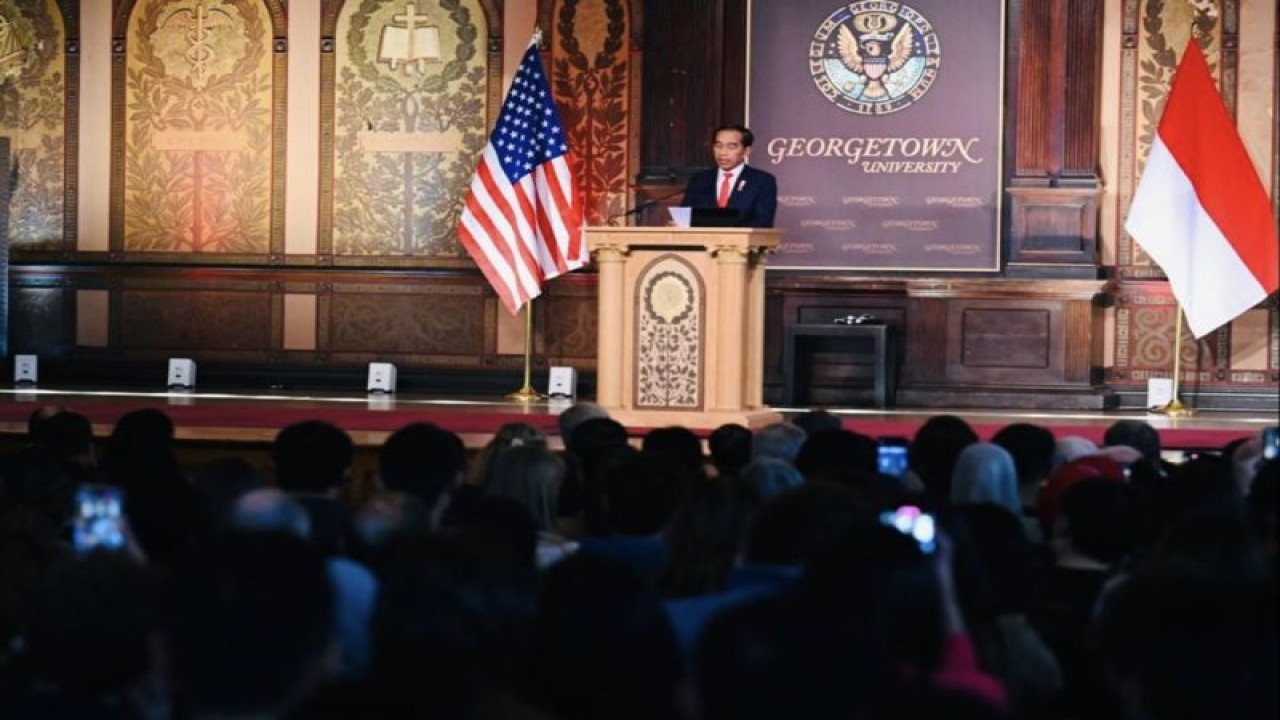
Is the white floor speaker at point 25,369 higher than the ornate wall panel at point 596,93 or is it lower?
lower

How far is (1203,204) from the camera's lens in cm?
1319

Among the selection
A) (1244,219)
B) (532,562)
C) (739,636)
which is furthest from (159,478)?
(1244,219)

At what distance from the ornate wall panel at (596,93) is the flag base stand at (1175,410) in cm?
383

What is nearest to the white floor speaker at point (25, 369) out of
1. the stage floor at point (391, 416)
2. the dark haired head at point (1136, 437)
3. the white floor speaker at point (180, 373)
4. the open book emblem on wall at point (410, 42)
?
the stage floor at point (391, 416)

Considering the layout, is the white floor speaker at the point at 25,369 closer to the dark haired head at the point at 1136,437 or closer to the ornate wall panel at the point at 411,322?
the ornate wall panel at the point at 411,322

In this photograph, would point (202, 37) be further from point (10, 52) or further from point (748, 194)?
point (748, 194)

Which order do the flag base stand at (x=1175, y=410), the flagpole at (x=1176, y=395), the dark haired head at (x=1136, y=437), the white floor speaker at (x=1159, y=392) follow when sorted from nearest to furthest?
the dark haired head at (x=1136, y=437)
the flag base stand at (x=1175, y=410)
the flagpole at (x=1176, y=395)
the white floor speaker at (x=1159, y=392)

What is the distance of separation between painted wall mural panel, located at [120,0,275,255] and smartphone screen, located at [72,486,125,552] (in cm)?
1100

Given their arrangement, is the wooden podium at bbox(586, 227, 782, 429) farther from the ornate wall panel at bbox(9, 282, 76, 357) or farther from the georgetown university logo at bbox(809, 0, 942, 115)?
the ornate wall panel at bbox(9, 282, 76, 357)

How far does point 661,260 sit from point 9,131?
684 centimetres

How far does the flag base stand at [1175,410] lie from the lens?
13.1 metres

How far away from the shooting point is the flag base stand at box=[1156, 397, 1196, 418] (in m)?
13.1

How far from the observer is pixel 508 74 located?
1465 centimetres

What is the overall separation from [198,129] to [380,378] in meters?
2.30
